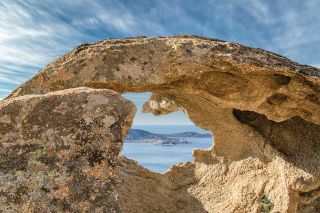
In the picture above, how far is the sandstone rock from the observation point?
4590 millimetres

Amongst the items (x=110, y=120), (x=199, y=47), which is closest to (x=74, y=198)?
(x=110, y=120)

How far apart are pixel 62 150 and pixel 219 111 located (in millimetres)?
8052

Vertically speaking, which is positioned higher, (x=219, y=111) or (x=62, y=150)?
(x=219, y=111)

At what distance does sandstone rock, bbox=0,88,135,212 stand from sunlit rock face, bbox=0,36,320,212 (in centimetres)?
9

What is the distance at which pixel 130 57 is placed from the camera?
866cm

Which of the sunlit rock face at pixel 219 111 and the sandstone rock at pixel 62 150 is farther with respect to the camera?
the sunlit rock face at pixel 219 111

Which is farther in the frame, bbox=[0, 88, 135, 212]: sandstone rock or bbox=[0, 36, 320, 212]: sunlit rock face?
bbox=[0, 36, 320, 212]: sunlit rock face

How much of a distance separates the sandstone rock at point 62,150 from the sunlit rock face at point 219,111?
90 millimetres

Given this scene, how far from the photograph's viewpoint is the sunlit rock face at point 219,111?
28.3ft

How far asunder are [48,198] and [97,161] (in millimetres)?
704

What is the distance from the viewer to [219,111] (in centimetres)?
1252

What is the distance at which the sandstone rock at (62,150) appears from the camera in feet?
15.1

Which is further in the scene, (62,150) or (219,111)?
(219,111)

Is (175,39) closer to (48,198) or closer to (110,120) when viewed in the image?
(110,120)
